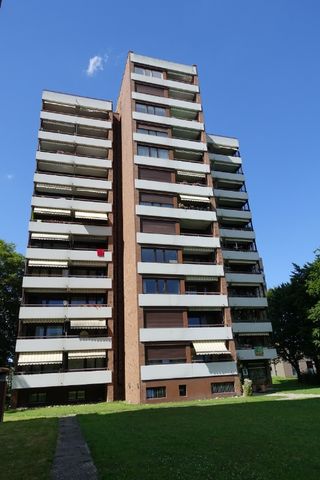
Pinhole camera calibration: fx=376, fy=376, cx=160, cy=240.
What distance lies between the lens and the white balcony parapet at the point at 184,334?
32094 mm

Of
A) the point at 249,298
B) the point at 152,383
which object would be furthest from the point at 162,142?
the point at 152,383

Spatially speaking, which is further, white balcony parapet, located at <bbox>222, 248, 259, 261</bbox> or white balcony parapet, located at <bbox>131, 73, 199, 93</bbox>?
white balcony parapet, located at <bbox>222, 248, 259, 261</bbox>

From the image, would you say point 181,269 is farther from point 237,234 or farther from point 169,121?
point 169,121

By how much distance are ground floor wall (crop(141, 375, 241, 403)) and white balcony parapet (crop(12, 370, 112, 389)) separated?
5.53 meters

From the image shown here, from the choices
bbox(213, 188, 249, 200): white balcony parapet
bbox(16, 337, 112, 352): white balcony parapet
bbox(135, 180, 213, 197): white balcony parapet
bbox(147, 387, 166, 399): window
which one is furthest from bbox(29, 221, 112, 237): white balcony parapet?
bbox(147, 387, 166, 399): window

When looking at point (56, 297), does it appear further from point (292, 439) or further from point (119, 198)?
point (292, 439)

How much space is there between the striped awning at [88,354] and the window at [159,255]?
9801 millimetres

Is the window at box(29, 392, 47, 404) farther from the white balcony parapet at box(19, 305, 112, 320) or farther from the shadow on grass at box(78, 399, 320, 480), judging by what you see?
the shadow on grass at box(78, 399, 320, 480)

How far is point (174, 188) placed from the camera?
3928 cm

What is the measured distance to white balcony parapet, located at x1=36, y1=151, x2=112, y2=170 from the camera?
1661 inches

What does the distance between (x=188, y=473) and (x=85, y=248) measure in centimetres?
3416

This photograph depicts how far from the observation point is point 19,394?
33.4 meters

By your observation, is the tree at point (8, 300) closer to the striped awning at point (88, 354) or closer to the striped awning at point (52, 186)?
the striped awning at point (52, 186)

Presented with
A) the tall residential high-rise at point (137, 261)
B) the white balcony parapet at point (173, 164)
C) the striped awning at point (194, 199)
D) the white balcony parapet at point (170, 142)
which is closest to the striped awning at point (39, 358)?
the tall residential high-rise at point (137, 261)
